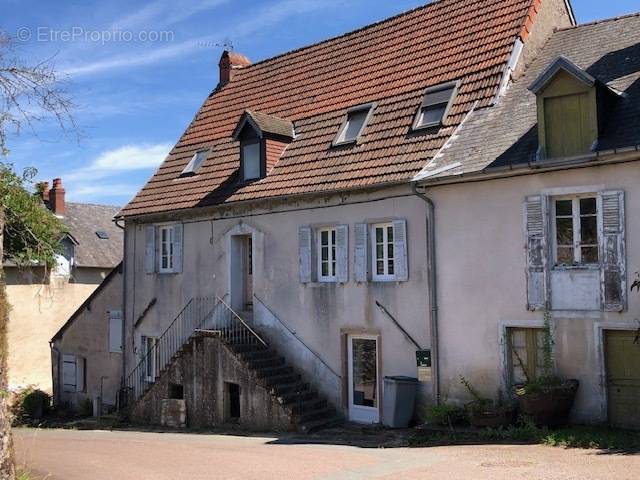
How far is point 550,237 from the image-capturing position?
12.9 metres

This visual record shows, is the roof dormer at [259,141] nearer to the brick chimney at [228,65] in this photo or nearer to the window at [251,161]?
the window at [251,161]

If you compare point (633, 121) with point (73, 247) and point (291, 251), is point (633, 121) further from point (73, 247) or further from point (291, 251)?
point (73, 247)

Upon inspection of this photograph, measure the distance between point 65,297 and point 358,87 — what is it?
1806 cm

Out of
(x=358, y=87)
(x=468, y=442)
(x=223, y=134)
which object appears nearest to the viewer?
(x=468, y=442)

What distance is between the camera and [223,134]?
69.7ft

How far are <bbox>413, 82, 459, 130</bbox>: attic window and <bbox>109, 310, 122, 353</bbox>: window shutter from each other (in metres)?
11.3

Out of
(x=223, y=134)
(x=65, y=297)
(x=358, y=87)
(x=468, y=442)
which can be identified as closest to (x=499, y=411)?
(x=468, y=442)

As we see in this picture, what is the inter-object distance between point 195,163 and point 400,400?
10.2m

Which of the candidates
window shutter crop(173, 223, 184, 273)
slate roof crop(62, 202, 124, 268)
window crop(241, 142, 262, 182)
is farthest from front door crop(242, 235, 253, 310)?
slate roof crop(62, 202, 124, 268)

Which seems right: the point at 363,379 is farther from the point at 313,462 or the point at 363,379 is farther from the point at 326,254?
the point at 313,462

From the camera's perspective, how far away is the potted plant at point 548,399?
1203 cm

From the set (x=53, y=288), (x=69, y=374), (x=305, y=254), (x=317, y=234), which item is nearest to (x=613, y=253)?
(x=317, y=234)

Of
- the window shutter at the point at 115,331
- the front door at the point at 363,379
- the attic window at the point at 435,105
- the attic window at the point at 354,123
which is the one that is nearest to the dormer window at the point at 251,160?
the attic window at the point at 354,123

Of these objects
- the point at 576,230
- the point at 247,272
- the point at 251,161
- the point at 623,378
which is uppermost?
the point at 251,161
